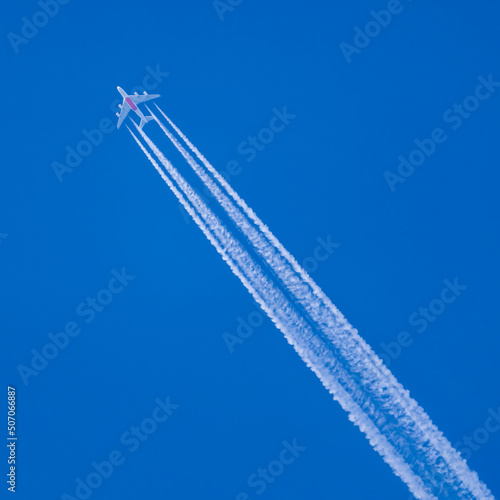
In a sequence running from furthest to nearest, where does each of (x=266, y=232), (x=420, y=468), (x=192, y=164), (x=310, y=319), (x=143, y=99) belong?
(x=143, y=99) < (x=192, y=164) < (x=266, y=232) < (x=310, y=319) < (x=420, y=468)

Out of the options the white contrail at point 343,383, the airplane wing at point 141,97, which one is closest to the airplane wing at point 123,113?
the airplane wing at point 141,97

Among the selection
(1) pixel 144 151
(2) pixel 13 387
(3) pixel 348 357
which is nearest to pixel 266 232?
(3) pixel 348 357

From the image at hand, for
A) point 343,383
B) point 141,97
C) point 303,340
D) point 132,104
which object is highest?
point 132,104

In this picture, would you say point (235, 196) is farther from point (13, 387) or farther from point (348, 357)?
point (13, 387)

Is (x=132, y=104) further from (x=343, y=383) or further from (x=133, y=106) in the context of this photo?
(x=343, y=383)

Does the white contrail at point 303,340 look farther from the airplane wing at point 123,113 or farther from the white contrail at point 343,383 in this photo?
the airplane wing at point 123,113

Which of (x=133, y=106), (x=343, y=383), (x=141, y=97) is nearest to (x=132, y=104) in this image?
(x=133, y=106)
